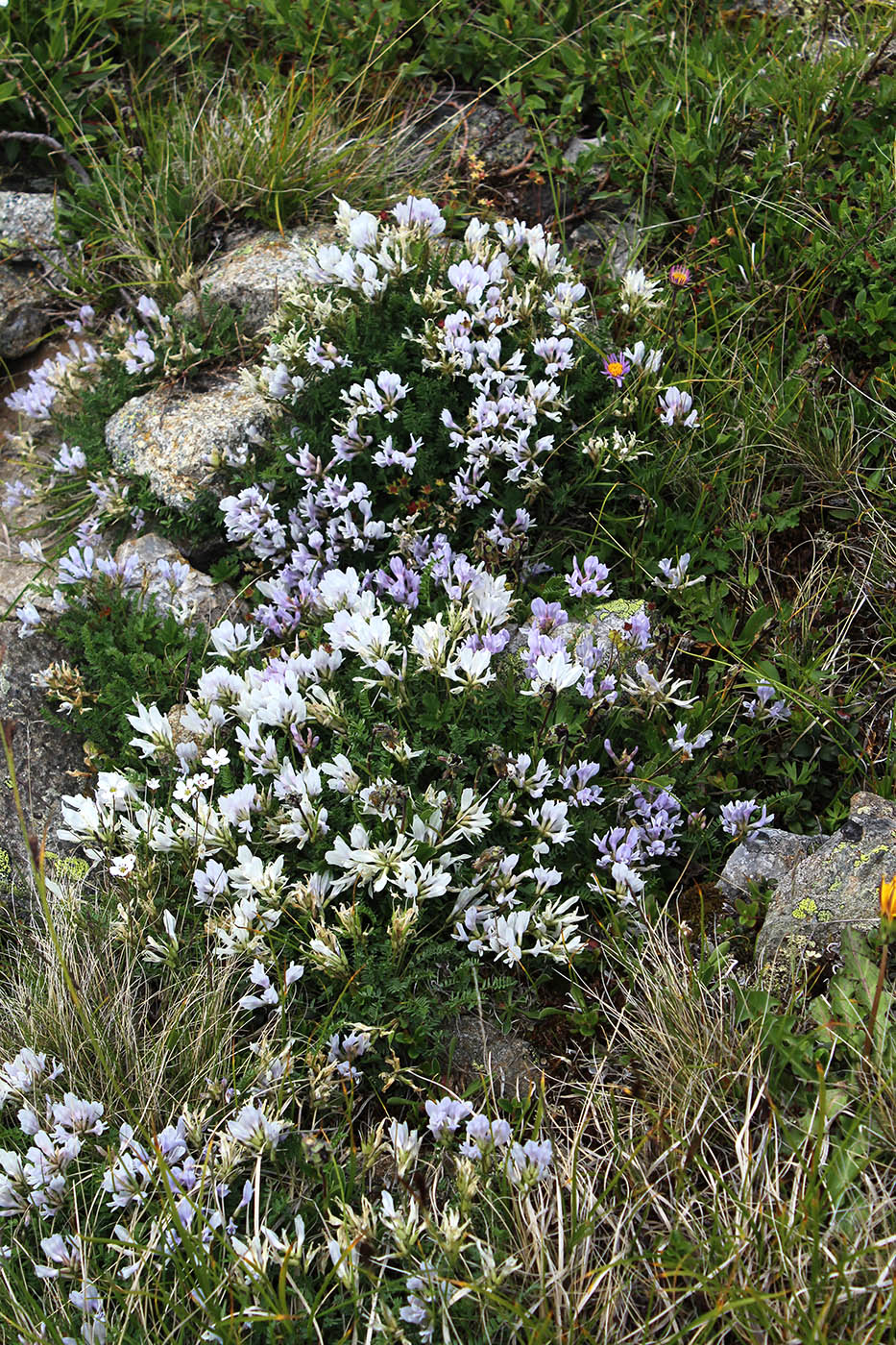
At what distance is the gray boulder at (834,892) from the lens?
3092 millimetres

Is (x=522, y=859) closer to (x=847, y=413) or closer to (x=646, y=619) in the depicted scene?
(x=646, y=619)

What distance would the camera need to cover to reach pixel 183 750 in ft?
11.7

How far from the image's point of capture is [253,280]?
16.3 feet

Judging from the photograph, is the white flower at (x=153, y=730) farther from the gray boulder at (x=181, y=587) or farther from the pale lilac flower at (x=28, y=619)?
the pale lilac flower at (x=28, y=619)

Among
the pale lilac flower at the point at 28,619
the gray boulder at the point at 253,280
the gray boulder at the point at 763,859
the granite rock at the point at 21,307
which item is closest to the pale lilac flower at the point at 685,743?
the gray boulder at the point at 763,859

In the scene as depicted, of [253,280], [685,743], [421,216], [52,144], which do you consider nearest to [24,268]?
[52,144]

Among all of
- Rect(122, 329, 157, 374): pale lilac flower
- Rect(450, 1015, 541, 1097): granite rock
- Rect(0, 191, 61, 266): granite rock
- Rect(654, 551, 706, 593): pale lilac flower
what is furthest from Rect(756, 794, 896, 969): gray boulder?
Rect(0, 191, 61, 266): granite rock

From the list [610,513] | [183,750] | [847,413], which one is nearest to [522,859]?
[183,750]

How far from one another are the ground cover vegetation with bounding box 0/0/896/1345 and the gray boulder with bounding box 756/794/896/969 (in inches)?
4.5

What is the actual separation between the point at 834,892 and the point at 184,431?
3221 mm

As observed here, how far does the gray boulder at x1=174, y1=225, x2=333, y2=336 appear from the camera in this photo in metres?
4.95

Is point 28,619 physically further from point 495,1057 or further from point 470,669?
point 495,1057

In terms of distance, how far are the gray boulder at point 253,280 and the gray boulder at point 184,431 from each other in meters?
0.37

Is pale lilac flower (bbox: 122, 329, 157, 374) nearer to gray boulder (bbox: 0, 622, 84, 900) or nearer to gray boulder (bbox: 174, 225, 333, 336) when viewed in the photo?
gray boulder (bbox: 174, 225, 333, 336)
